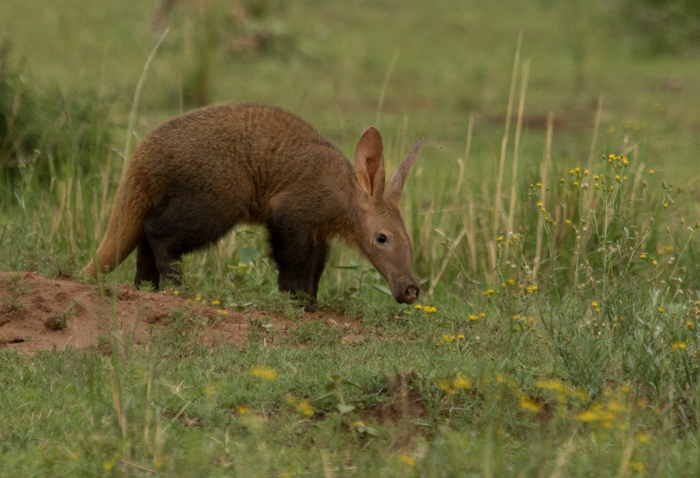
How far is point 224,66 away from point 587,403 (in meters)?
9.18

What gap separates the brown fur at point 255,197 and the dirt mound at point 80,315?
0.59m

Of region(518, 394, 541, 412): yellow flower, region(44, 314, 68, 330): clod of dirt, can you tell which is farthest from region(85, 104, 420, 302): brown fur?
region(518, 394, 541, 412): yellow flower

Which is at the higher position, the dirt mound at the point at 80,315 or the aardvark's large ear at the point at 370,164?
the aardvark's large ear at the point at 370,164

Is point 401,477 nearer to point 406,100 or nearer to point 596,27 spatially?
point 406,100

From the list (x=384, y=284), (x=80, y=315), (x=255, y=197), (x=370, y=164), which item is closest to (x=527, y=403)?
(x=80, y=315)

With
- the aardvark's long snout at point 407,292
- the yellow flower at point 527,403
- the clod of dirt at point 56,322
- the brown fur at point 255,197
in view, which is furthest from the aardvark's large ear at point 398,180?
the yellow flower at point 527,403

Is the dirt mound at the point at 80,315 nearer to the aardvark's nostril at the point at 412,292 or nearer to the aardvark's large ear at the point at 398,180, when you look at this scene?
the aardvark's nostril at the point at 412,292

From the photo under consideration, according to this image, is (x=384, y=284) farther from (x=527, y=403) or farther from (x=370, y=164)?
(x=527, y=403)

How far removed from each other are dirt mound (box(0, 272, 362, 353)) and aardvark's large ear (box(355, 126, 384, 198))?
3.44ft

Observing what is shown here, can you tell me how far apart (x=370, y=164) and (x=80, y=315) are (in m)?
1.98

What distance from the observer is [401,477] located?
3.18 meters

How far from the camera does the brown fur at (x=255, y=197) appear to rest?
228 inches

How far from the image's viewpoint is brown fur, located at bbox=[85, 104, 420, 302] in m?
5.79

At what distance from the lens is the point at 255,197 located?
19.9 ft
